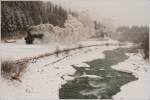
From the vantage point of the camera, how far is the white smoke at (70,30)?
334 centimetres

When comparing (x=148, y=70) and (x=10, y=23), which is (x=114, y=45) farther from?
(x=10, y=23)

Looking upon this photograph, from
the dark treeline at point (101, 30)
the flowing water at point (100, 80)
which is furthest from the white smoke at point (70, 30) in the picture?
the flowing water at point (100, 80)

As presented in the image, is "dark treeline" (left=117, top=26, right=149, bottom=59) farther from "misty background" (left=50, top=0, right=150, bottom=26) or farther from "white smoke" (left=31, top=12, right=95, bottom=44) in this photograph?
"white smoke" (left=31, top=12, right=95, bottom=44)

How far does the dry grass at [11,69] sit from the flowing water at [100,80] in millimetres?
421

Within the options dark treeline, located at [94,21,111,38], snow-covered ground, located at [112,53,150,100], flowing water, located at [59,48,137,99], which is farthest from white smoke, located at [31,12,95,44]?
snow-covered ground, located at [112,53,150,100]

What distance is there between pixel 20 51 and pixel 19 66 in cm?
15

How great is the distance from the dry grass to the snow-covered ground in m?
0.90

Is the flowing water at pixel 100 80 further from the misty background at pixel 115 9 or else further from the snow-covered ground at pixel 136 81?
the misty background at pixel 115 9

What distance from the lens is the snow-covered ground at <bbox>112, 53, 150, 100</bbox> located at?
3273 millimetres

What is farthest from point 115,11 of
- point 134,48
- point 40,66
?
point 40,66

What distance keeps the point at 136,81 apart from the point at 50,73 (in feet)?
2.67

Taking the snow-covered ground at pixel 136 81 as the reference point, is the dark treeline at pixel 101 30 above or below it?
above

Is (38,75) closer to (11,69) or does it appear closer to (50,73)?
(50,73)

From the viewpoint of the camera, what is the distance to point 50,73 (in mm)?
3297
